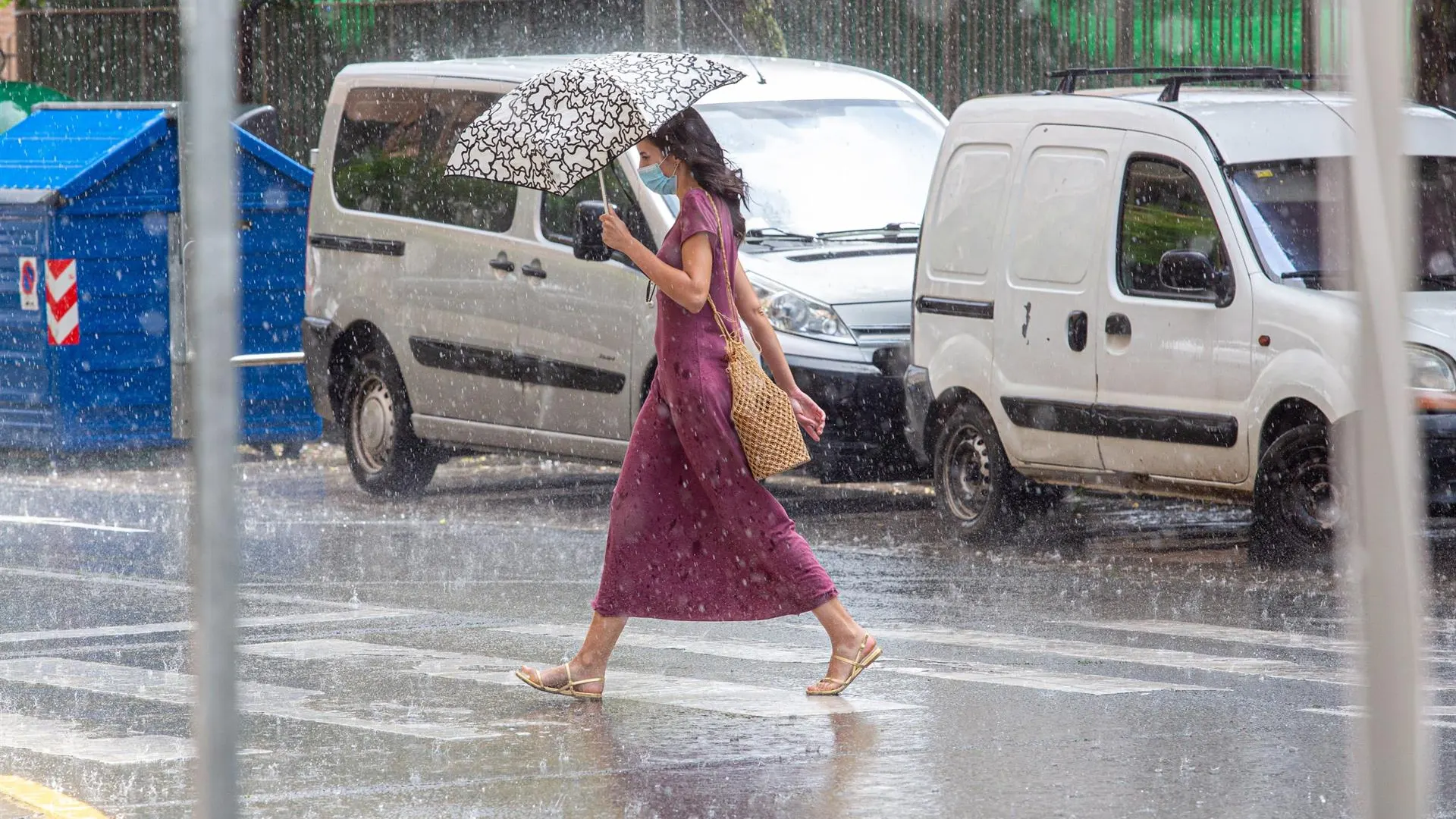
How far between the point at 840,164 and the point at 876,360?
1.44m

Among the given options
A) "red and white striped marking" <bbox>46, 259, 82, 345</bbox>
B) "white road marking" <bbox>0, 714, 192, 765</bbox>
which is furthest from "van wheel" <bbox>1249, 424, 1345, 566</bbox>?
"red and white striped marking" <bbox>46, 259, 82, 345</bbox>

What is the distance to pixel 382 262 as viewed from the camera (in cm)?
1388

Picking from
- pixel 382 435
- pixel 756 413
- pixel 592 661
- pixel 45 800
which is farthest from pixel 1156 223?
pixel 45 800

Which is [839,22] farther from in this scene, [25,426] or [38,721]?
[38,721]

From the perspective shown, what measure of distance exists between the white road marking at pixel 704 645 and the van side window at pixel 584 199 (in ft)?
12.6

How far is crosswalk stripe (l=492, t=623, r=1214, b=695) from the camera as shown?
733 cm

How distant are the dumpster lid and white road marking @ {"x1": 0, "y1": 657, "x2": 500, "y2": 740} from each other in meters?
8.22

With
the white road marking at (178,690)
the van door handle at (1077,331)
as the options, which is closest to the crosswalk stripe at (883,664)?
the white road marking at (178,690)

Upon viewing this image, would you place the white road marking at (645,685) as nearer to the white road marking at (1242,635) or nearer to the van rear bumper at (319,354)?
the white road marking at (1242,635)

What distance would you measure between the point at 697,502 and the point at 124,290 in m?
9.59

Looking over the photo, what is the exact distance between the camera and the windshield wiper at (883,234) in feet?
41.4

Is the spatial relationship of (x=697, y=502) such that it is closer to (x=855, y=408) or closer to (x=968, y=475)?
(x=968, y=475)

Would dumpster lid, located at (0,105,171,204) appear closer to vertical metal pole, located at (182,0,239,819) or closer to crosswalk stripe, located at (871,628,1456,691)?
crosswalk stripe, located at (871,628,1456,691)

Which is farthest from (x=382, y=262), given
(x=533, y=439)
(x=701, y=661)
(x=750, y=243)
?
(x=701, y=661)
